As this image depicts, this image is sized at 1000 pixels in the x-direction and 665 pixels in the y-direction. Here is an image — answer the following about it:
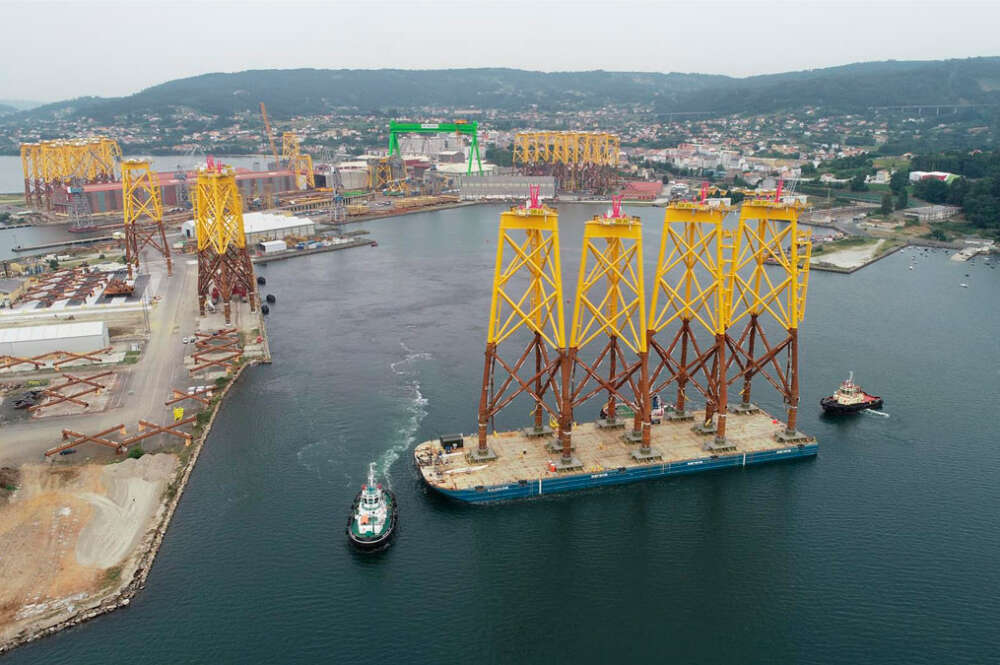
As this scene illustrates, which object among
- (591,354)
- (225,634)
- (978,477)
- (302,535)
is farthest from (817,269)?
(225,634)

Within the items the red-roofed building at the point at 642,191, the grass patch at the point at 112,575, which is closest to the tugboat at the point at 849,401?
the grass patch at the point at 112,575

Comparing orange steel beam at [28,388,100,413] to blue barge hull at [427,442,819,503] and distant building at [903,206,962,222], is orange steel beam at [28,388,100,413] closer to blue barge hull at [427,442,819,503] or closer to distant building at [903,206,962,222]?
blue barge hull at [427,442,819,503]

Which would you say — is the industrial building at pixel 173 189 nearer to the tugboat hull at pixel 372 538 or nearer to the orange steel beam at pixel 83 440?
the orange steel beam at pixel 83 440

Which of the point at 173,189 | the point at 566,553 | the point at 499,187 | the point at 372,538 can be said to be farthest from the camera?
the point at 499,187

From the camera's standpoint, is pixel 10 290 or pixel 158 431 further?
pixel 10 290

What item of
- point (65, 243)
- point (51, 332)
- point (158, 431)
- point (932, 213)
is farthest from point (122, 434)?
point (932, 213)

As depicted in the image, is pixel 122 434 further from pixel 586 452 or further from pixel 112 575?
pixel 586 452
